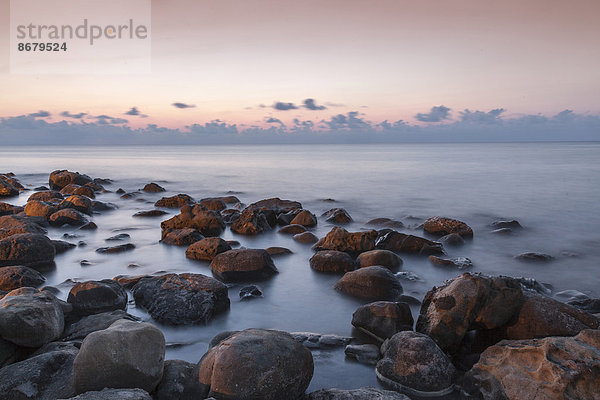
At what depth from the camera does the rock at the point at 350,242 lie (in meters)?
10.1

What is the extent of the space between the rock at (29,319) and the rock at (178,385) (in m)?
1.73

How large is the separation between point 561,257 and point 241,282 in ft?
26.8

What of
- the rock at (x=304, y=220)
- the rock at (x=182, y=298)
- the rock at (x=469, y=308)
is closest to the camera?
the rock at (x=469, y=308)

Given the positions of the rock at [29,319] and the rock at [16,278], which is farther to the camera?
the rock at [16,278]

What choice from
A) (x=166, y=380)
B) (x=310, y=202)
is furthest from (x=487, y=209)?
(x=166, y=380)

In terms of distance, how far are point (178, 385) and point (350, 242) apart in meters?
6.37

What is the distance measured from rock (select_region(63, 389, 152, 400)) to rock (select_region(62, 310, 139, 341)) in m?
2.11

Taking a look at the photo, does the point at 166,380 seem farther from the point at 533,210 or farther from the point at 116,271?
the point at 533,210

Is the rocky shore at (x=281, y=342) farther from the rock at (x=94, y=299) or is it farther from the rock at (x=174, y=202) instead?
the rock at (x=174, y=202)

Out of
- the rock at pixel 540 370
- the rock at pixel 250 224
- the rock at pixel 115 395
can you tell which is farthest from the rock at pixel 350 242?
the rock at pixel 115 395

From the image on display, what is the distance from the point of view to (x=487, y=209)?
18938 millimetres

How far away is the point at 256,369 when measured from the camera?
414cm

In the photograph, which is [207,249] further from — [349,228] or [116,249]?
[349,228]

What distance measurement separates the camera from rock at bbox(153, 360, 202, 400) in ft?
14.0
